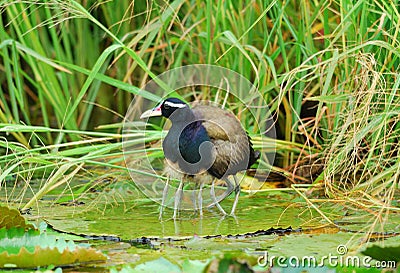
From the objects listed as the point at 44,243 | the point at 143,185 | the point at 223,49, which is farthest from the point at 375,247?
the point at 223,49

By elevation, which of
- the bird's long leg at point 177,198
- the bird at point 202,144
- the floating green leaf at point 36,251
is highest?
the bird at point 202,144

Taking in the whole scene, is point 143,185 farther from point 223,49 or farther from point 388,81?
point 388,81

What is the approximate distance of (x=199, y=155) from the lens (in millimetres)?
3115

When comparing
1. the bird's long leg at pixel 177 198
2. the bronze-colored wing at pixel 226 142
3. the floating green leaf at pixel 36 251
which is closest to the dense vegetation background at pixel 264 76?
the bronze-colored wing at pixel 226 142

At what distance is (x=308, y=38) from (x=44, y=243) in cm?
174

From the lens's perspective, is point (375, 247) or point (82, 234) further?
point (82, 234)

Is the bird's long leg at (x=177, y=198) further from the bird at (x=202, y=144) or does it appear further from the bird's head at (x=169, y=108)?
the bird's head at (x=169, y=108)

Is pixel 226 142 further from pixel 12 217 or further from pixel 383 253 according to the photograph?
pixel 383 253

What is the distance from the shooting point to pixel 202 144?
3123 mm

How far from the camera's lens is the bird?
10.2ft

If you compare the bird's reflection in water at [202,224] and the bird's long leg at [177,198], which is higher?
the bird's long leg at [177,198]

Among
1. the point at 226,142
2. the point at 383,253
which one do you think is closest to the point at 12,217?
the point at 226,142

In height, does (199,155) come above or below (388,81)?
below

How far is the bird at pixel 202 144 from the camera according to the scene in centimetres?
311
